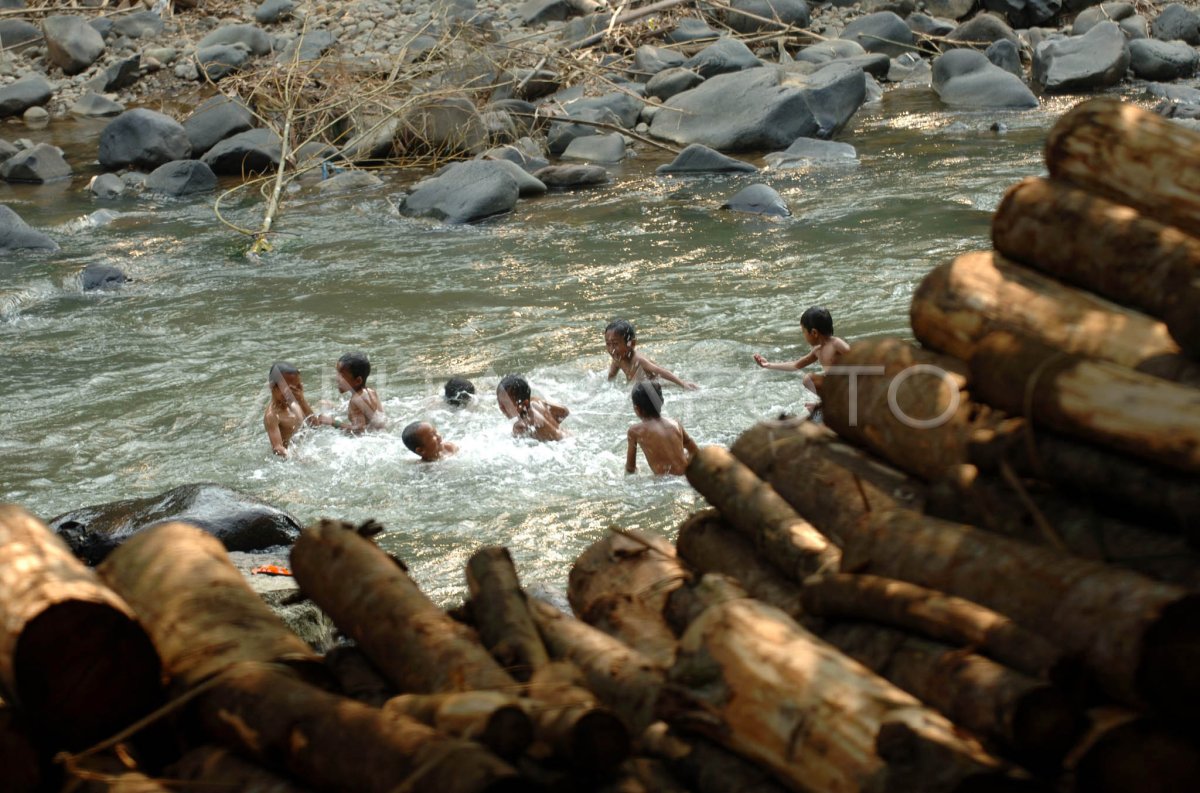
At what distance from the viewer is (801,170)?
18.2m

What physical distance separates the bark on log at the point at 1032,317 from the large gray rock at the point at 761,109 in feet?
51.4

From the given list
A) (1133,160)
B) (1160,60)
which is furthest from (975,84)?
(1133,160)

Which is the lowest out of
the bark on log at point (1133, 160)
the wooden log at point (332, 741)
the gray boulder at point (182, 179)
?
the gray boulder at point (182, 179)

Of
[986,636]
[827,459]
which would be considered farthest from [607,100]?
[986,636]

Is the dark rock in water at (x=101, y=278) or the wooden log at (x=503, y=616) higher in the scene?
the wooden log at (x=503, y=616)

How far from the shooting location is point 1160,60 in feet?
72.3

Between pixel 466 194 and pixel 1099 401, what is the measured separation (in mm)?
14450

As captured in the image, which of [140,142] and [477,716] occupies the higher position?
[477,716]

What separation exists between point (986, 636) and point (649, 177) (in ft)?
52.5

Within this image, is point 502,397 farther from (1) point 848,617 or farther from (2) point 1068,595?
(2) point 1068,595

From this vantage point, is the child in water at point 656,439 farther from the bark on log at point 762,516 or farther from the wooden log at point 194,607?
the wooden log at point 194,607

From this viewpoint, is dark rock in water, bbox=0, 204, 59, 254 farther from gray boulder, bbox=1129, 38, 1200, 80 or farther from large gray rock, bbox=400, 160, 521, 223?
gray boulder, bbox=1129, 38, 1200, 80

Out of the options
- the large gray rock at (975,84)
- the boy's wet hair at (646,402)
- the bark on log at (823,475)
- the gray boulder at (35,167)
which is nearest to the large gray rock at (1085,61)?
the large gray rock at (975,84)

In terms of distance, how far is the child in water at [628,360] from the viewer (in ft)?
34.7
